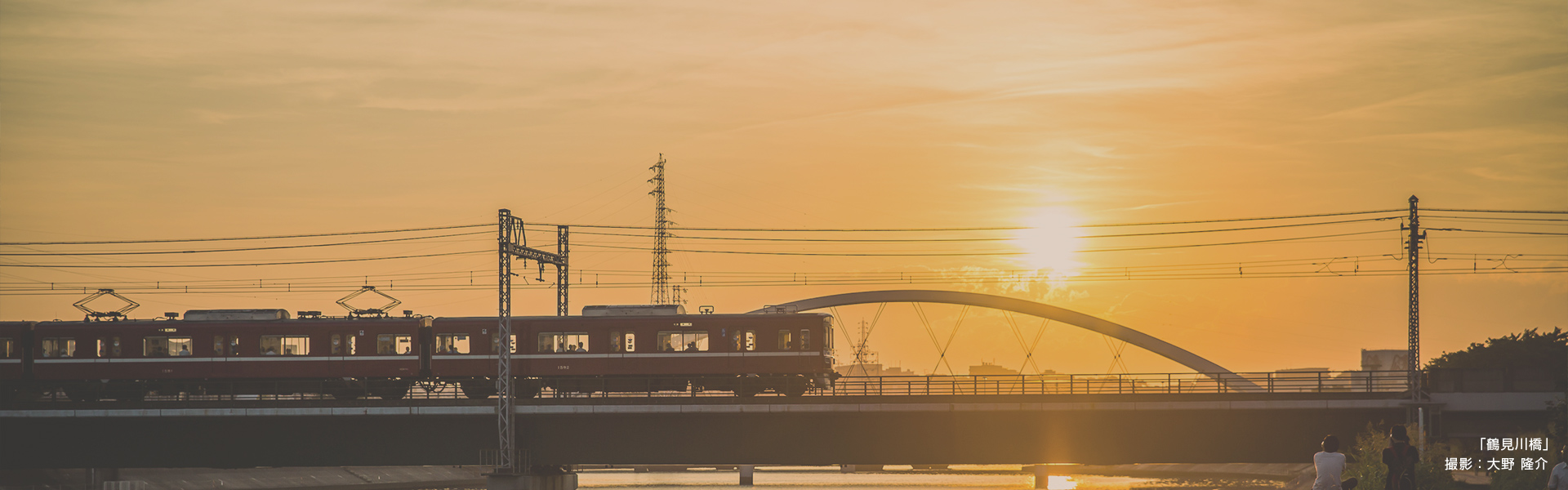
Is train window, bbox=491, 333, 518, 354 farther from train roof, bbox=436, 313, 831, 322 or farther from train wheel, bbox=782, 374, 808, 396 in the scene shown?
train wheel, bbox=782, 374, 808, 396

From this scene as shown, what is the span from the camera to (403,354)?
47250mm

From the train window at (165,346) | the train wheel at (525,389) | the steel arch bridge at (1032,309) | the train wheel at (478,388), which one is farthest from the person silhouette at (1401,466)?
the steel arch bridge at (1032,309)

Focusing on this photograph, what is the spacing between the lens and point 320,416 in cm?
4344

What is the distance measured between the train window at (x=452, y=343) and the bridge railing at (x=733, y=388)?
1371 millimetres

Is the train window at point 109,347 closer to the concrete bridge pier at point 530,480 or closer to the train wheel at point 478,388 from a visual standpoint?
the train wheel at point 478,388

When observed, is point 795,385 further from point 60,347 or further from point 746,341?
point 60,347

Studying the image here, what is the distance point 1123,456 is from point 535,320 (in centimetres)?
2133

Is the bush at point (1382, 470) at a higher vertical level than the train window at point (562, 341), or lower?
lower

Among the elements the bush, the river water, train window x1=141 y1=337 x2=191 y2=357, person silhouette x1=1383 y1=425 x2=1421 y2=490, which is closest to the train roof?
train window x1=141 y1=337 x2=191 y2=357

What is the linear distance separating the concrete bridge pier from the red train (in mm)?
3178

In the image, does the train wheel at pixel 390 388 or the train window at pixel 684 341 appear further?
the train wheel at pixel 390 388

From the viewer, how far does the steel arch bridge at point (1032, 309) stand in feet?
249

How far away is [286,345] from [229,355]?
2.22 metres

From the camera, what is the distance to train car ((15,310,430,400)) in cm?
4738
